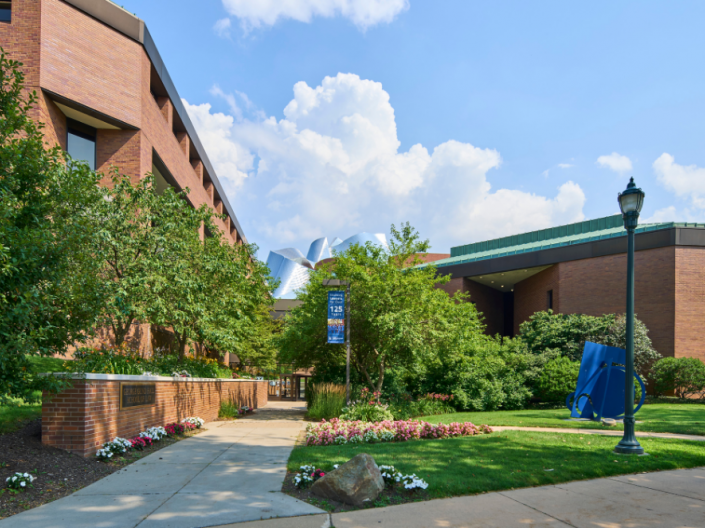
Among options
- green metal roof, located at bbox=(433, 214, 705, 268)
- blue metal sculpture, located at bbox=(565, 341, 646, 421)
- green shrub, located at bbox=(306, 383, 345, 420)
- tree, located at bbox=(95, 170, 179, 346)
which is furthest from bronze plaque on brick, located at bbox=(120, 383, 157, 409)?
green metal roof, located at bbox=(433, 214, 705, 268)

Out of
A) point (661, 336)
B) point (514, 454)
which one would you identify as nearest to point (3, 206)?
point (514, 454)

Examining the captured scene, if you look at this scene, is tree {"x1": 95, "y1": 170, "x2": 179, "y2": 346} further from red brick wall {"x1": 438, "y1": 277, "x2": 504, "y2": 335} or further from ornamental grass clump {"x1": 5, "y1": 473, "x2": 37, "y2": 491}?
red brick wall {"x1": 438, "y1": 277, "x2": 504, "y2": 335}

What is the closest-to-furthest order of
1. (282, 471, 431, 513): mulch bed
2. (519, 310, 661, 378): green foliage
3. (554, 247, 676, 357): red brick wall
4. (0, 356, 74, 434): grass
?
(282, 471, 431, 513): mulch bed
(0, 356, 74, 434): grass
(519, 310, 661, 378): green foliage
(554, 247, 676, 357): red brick wall

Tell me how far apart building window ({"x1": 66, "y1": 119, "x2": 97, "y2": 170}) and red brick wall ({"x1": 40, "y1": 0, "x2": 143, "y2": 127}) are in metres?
1.72

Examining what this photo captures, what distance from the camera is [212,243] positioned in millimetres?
16125

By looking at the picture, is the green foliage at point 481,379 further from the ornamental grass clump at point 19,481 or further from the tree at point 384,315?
the ornamental grass clump at point 19,481

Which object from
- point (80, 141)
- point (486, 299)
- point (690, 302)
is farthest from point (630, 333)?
point (486, 299)

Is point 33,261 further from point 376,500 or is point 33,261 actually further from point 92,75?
point 92,75

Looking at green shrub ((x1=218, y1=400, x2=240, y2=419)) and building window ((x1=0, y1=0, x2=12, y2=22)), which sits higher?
building window ((x1=0, y1=0, x2=12, y2=22))

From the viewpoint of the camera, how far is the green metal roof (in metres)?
38.2

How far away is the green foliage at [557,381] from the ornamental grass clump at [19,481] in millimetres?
22232

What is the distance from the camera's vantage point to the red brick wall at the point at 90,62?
16.2m

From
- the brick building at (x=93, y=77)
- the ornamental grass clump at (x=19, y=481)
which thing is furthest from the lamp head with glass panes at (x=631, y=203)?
the brick building at (x=93, y=77)

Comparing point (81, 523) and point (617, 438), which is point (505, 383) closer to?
point (617, 438)
